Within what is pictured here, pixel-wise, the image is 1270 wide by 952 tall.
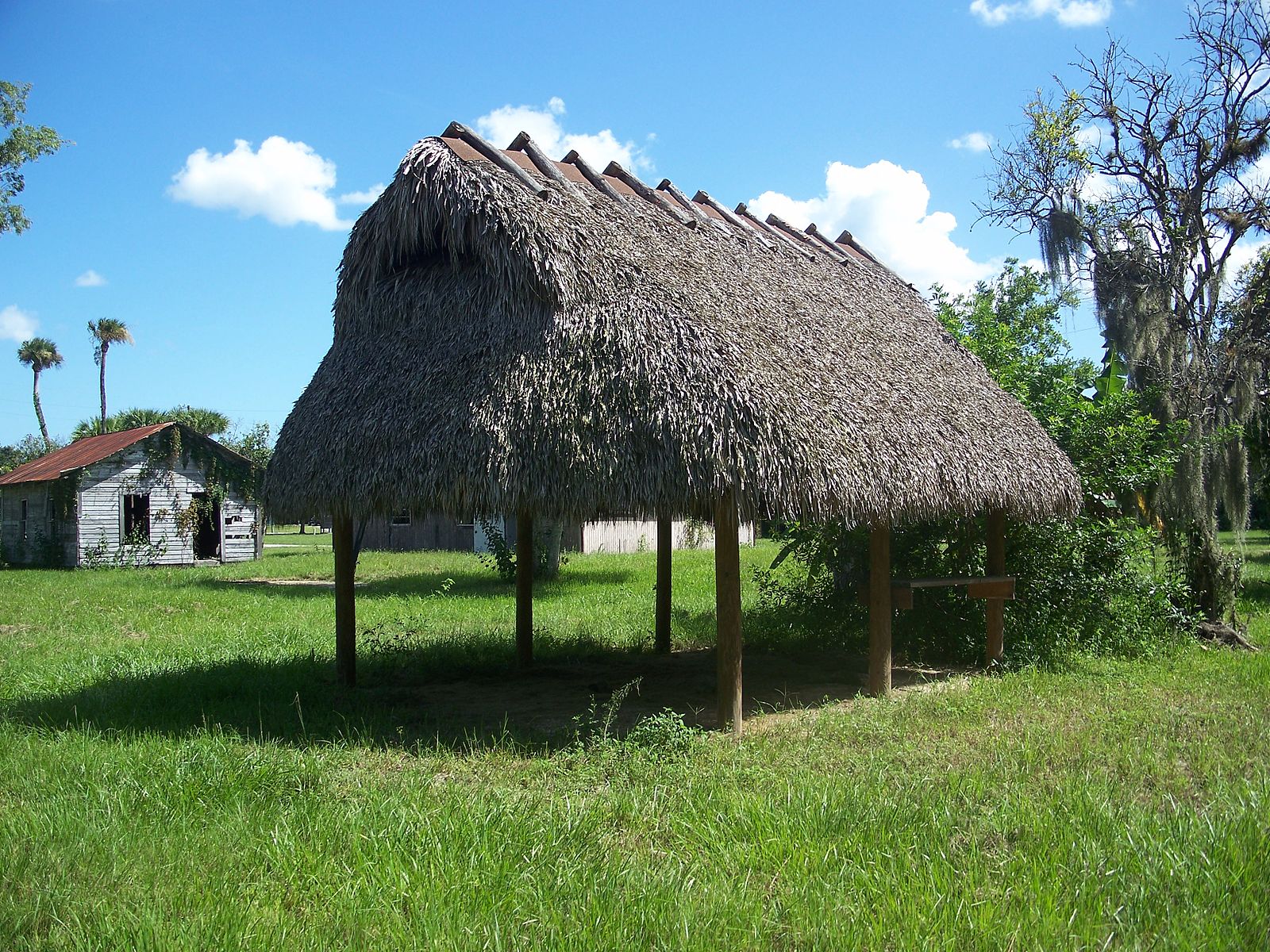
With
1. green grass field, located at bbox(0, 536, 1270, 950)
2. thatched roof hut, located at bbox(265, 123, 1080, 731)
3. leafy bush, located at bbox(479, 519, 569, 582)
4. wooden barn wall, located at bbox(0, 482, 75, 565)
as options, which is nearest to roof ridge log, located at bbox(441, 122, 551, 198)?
thatched roof hut, located at bbox(265, 123, 1080, 731)

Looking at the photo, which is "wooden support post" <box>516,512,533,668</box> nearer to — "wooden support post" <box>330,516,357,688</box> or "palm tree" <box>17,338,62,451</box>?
"wooden support post" <box>330,516,357,688</box>

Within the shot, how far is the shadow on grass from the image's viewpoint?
7.11 meters

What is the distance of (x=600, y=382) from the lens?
6840 mm

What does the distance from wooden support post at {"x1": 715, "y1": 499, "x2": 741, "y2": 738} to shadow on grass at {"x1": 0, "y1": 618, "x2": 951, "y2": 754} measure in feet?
2.13

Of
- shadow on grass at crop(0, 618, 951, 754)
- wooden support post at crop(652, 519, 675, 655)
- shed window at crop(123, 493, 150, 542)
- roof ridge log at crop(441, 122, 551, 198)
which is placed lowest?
shadow on grass at crop(0, 618, 951, 754)

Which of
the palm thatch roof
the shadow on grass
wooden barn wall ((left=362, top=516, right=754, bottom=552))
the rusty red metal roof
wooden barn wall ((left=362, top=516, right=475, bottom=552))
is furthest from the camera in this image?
wooden barn wall ((left=362, top=516, right=475, bottom=552))

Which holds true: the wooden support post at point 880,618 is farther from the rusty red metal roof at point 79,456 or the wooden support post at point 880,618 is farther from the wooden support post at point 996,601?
the rusty red metal roof at point 79,456

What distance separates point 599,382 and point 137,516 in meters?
23.3

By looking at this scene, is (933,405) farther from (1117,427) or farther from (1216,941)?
(1216,941)

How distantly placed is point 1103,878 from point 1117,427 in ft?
24.6

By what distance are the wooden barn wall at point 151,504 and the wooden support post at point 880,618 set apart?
73.9 feet

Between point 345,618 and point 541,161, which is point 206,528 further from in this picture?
point 541,161

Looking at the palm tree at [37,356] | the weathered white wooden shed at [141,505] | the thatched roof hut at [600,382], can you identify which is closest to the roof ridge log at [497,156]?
the thatched roof hut at [600,382]

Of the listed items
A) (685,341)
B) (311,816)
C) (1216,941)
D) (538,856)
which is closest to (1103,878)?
(1216,941)
